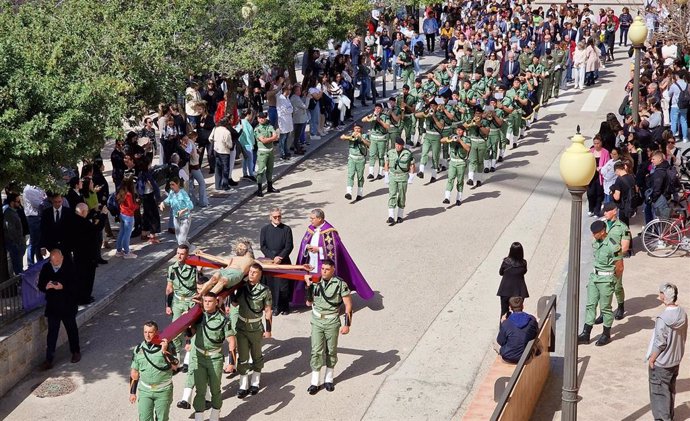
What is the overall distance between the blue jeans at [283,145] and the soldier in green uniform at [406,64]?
7728mm

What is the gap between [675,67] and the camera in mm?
26328

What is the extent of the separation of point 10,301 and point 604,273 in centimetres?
774

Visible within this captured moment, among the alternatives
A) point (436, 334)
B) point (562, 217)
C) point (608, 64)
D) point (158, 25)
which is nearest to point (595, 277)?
point (436, 334)

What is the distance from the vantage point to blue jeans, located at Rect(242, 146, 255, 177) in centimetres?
2231

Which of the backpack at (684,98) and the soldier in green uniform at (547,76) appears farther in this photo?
the soldier in green uniform at (547,76)

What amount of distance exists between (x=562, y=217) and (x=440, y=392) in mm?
7905

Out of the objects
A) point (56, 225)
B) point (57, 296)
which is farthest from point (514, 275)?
point (56, 225)

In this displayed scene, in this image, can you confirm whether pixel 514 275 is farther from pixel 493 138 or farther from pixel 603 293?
pixel 493 138

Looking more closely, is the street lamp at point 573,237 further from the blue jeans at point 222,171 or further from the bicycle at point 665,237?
the blue jeans at point 222,171

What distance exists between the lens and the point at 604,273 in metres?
13.9

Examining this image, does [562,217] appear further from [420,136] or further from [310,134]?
[310,134]

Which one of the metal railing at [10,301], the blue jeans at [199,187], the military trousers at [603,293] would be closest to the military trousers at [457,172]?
the blue jeans at [199,187]

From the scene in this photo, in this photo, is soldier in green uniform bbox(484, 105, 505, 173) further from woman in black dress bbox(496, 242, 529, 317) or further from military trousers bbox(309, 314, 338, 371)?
military trousers bbox(309, 314, 338, 371)

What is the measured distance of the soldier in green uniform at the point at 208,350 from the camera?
12.1 metres
